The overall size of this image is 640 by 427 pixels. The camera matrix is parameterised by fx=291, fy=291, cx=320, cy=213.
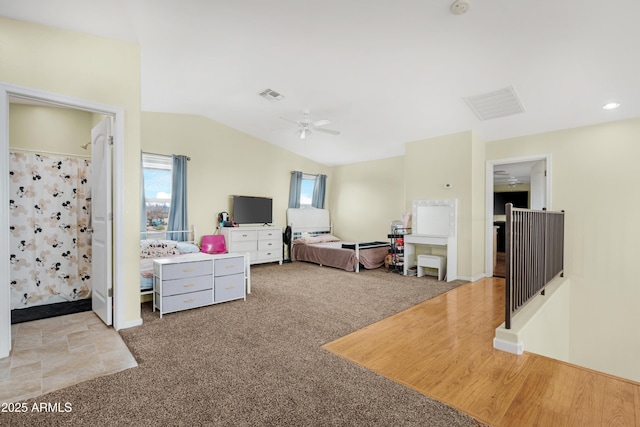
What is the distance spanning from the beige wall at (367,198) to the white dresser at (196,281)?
13.3 feet

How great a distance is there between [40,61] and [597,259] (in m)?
6.84

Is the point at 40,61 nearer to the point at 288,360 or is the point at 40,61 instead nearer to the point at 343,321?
the point at 288,360

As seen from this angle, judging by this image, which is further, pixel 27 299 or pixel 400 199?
pixel 400 199

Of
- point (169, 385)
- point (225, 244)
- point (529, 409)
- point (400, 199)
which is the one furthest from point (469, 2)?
point (225, 244)

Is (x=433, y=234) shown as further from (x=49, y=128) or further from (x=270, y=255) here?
(x=49, y=128)

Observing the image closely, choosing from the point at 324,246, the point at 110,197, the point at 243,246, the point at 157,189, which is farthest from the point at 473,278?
the point at 157,189

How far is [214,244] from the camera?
536 centimetres

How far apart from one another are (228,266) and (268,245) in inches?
103

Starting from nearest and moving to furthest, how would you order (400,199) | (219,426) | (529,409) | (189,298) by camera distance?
(219,426) → (529,409) → (189,298) → (400,199)

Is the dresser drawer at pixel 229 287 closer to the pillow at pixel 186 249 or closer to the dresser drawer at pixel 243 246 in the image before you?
the pillow at pixel 186 249

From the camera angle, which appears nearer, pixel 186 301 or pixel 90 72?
pixel 90 72

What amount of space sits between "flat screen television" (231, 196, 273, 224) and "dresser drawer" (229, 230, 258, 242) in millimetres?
313

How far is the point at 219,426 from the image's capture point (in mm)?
1492

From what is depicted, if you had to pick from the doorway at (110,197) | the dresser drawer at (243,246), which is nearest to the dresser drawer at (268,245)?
the dresser drawer at (243,246)
